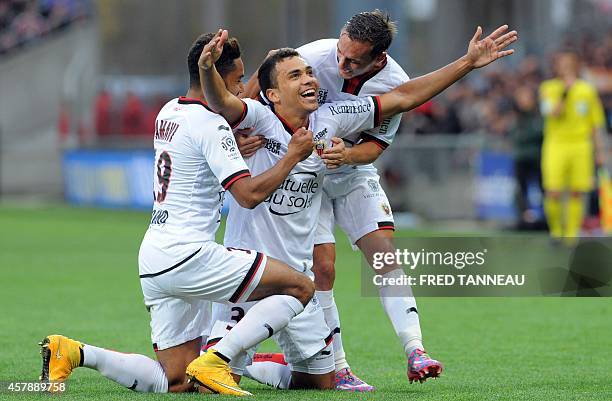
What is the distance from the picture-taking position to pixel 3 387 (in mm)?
6660

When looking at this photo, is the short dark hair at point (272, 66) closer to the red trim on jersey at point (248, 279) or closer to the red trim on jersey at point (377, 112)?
the red trim on jersey at point (377, 112)

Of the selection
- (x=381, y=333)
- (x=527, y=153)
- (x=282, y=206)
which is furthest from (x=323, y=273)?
(x=527, y=153)

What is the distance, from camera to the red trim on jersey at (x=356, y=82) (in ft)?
23.9

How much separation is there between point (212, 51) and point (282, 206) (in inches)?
39.1

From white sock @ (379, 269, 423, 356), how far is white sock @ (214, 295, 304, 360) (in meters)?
0.84

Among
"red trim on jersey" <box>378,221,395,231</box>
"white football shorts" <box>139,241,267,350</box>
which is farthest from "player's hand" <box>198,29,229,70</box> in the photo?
"red trim on jersey" <box>378,221,395,231</box>

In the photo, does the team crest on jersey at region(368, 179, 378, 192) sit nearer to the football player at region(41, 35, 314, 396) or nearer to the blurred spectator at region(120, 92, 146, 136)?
the football player at region(41, 35, 314, 396)

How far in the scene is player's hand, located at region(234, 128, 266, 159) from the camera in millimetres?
6648

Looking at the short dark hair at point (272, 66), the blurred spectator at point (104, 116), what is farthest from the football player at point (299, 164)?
the blurred spectator at point (104, 116)

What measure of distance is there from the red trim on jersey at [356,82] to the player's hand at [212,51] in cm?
129

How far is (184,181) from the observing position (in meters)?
6.34

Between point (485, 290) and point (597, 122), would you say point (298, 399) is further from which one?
point (597, 122)

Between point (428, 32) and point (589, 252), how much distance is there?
1125cm

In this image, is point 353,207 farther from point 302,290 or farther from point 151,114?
point 151,114
